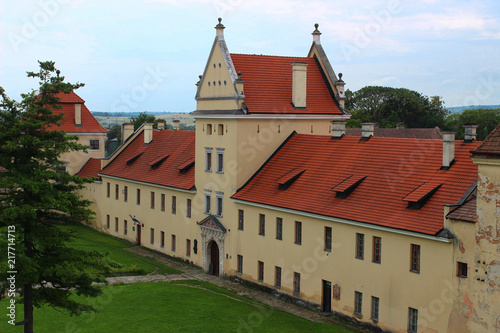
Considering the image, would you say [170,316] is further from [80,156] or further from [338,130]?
[80,156]

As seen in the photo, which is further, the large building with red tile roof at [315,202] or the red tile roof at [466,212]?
the large building with red tile roof at [315,202]

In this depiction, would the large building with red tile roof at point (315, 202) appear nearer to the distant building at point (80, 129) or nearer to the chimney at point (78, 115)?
the distant building at point (80, 129)

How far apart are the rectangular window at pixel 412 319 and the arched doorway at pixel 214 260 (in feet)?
59.8

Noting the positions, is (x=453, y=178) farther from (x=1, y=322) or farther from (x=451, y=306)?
(x=1, y=322)

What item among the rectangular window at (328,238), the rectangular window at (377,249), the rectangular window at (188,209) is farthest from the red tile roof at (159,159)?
the rectangular window at (377,249)

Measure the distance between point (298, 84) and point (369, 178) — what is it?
1196 centimetres

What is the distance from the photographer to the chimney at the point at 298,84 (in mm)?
46719

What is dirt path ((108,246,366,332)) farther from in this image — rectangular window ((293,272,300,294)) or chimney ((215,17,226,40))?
chimney ((215,17,226,40))

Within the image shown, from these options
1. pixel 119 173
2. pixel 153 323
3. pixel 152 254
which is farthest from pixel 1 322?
pixel 119 173

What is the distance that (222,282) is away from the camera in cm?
4447

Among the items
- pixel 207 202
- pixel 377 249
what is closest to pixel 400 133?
pixel 207 202

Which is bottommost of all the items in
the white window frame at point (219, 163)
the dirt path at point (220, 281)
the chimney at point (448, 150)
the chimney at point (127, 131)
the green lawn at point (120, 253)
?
the dirt path at point (220, 281)

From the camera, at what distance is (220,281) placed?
1763 inches

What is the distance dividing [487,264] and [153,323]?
57.1 ft
